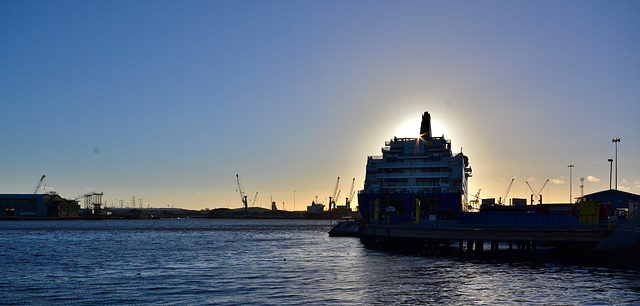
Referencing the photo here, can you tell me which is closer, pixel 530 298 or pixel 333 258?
pixel 530 298

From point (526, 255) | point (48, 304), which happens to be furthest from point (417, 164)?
point (48, 304)

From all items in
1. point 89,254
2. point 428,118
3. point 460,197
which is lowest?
point 89,254

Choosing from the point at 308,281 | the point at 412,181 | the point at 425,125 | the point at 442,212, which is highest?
the point at 425,125

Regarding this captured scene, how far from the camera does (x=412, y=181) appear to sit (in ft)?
340

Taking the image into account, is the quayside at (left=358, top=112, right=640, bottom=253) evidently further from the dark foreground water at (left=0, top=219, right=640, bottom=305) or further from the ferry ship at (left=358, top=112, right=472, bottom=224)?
the dark foreground water at (left=0, top=219, right=640, bottom=305)

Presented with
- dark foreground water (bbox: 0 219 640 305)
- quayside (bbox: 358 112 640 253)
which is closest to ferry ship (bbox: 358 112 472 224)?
quayside (bbox: 358 112 640 253)

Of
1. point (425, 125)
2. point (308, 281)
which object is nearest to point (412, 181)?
point (425, 125)

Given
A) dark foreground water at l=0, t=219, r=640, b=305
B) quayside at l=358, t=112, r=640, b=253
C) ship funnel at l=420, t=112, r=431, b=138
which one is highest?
ship funnel at l=420, t=112, r=431, b=138

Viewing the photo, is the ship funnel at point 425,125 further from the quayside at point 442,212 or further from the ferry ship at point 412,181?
the ferry ship at point 412,181

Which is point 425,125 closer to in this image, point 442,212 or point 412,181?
point 412,181

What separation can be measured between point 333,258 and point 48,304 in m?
34.5

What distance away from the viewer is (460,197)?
3912 inches

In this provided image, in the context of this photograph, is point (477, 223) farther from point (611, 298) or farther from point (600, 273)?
point (611, 298)

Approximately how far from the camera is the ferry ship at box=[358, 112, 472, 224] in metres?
99.7
